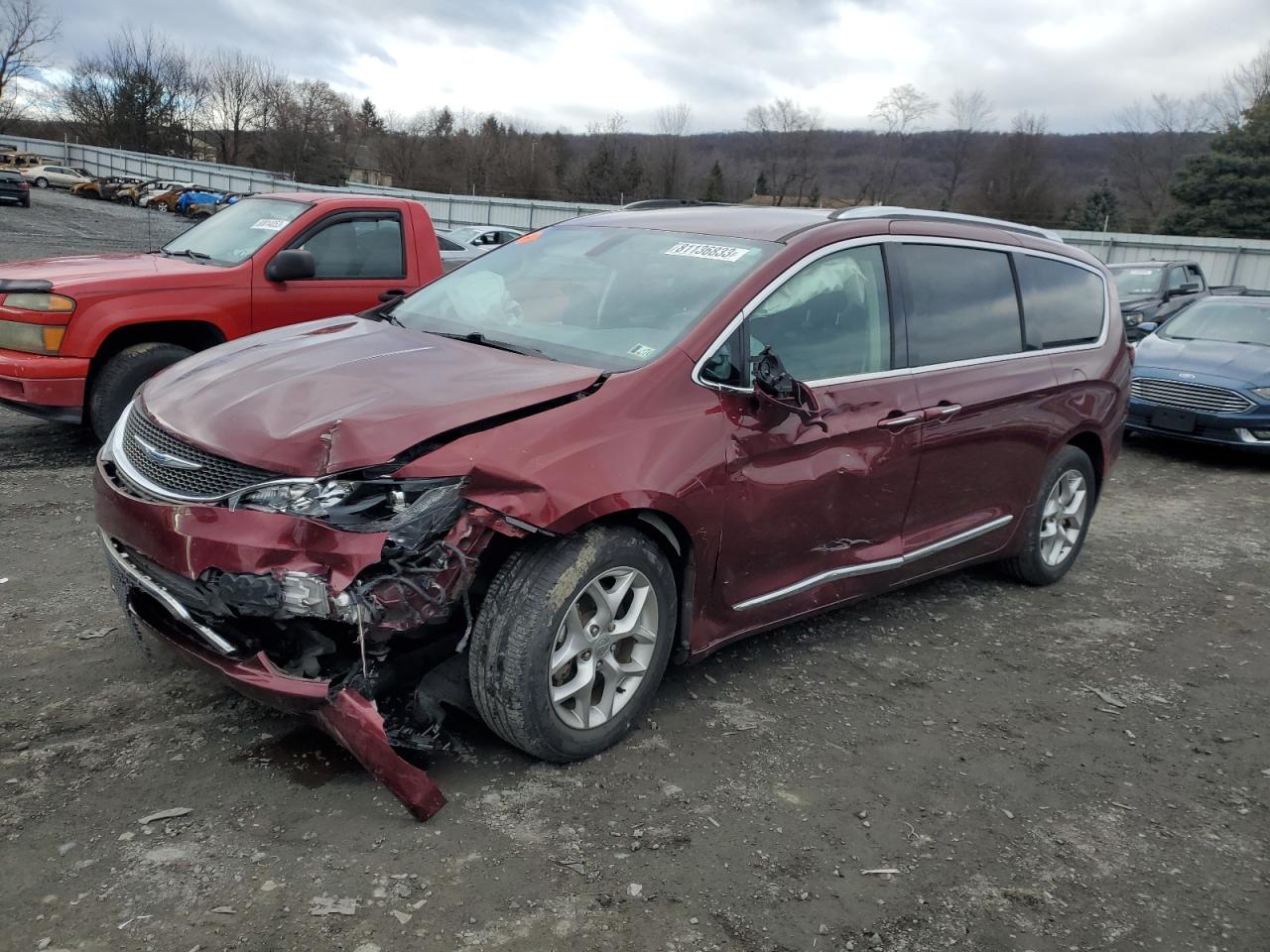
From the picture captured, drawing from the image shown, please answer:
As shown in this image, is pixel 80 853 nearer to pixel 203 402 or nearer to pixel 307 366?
pixel 203 402

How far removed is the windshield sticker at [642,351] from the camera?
11.4ft

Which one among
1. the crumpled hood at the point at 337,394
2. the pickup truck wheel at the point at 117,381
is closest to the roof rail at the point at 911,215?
the crumpled hood at the point at 337,394

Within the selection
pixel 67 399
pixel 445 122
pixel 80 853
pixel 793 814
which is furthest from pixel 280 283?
pixel 445 122

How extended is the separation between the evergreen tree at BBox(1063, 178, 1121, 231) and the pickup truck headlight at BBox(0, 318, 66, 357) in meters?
48.2

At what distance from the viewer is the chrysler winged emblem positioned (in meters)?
3.04

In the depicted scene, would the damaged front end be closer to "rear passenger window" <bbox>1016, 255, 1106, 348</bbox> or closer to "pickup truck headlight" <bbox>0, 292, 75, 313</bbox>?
"rear passenger window" <bbox>1016, 255, 1106, 348</bbox>

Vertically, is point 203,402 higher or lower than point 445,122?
lower

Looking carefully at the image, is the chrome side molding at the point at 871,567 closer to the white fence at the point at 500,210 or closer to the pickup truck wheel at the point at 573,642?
the pickup truck wheel at the point at 573,642

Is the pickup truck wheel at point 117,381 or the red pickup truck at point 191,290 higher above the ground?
the red pickup truck at point 191,290

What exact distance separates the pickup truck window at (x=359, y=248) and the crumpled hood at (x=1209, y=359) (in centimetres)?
725

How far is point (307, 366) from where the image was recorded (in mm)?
3385

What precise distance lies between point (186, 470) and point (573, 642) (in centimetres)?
130

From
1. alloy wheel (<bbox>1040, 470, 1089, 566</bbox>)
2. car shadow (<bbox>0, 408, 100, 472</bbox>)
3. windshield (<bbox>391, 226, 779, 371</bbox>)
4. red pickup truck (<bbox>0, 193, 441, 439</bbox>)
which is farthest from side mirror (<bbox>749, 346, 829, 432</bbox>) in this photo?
car shadow (<bbox>0, 408, 100, 472</bbox>)

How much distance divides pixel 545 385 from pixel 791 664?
1777 millimetres
